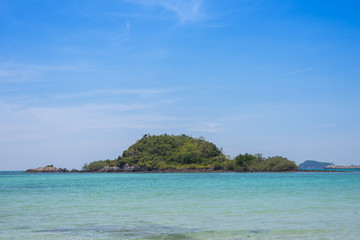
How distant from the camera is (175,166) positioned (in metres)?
152

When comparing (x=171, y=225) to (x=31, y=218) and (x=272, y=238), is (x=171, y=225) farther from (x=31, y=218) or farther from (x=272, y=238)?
(x=31, y=218)

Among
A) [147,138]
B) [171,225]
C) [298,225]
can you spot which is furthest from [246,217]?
[147,138]

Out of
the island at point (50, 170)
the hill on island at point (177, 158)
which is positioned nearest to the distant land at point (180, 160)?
the hill on island at point (177, 158)

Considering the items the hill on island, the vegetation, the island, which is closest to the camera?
the vegetation

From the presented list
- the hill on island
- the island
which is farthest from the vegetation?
the island

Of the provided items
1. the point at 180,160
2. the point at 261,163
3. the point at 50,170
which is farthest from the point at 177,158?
the point at 50,170

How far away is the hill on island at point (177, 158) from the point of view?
426ft

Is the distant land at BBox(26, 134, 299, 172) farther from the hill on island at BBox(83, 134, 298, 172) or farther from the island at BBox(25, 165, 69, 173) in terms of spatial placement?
the island at BBox(25, 165, 69, 173)

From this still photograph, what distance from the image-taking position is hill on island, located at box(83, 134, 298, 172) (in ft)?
426

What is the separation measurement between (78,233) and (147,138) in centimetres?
16169

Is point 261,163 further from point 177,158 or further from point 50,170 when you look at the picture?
point 50,170

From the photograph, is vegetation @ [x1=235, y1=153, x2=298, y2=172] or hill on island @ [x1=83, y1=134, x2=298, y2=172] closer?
vegetation @ [x1=235, y1=153, x2=298, y2=172]

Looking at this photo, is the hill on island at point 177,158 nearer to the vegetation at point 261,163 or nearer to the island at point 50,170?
the vegetation at point 261,163

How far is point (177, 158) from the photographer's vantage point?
15700cm
